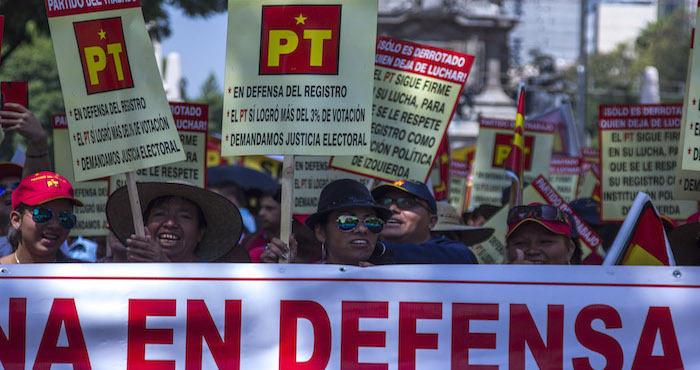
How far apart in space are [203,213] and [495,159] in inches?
177

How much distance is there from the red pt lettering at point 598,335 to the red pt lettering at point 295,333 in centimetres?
86

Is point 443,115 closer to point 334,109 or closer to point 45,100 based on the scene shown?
point 334,109

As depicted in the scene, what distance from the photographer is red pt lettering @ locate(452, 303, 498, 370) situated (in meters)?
3.67

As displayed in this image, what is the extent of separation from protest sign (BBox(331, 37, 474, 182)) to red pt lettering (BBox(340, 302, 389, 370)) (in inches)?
85.3

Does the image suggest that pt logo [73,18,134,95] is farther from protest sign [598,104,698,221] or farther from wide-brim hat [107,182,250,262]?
protest sign [598,104,698,221]

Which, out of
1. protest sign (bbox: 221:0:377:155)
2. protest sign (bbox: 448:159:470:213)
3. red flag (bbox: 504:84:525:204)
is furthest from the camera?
protest sign (bbox: 448:159:470:213)

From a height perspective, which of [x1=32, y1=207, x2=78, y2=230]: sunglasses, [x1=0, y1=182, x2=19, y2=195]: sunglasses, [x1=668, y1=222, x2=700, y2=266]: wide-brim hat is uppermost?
[x1=0, y1=182, x2=19, y2=195]: sunglasses

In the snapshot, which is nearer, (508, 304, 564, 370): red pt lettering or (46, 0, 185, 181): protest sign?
(508, 304, 564, 370): red pt lettering

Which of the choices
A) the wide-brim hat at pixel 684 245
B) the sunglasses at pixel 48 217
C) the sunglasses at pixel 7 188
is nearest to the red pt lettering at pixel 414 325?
the sunglasses at pixel 48 217

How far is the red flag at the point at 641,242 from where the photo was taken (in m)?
4.11

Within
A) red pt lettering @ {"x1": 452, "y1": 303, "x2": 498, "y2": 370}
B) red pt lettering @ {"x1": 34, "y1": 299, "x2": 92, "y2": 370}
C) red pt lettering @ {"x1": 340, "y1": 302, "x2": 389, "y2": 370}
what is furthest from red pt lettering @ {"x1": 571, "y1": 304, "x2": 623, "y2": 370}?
red pt lettering @ {"x1": 34, "y1": 299, "x2": 92, "y2": 370}

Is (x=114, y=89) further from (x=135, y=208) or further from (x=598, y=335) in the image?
(x=598, y=335)

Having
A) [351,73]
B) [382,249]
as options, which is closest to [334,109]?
[351,73]

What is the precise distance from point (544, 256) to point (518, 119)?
1.76 metres
